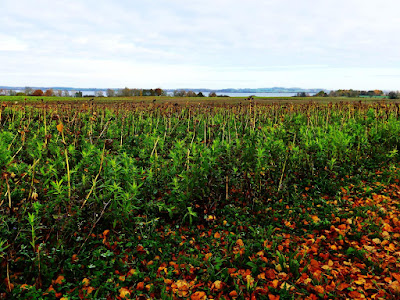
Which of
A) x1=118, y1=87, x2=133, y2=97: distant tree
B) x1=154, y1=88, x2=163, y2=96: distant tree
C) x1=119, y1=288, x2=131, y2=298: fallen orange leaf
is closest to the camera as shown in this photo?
x1=119, y1=288, x2=131, y2=298: fallen orange leaf

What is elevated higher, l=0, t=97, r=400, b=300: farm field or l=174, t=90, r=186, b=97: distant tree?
l=174, t=90, r=186, b=97: distant tree

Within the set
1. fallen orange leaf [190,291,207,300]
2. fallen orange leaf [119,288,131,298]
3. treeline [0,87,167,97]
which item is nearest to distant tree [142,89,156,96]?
treeline [0,87,167,97]

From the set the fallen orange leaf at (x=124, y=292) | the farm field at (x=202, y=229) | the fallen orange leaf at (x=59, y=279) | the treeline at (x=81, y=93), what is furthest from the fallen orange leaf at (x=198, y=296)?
the treeline at (x=81, y=93)

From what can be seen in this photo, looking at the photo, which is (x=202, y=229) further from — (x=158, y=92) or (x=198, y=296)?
(x=158, y=92)

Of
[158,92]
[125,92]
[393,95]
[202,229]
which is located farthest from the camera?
[158,92]

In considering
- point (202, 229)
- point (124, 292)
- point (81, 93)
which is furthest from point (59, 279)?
point (81, 93)

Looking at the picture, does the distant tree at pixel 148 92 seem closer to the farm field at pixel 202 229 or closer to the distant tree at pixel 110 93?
the distant tree at pixel 110 93

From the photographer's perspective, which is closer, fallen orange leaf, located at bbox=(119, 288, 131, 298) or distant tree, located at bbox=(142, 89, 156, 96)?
fallen orange leaf, located at bbox=(119, 288, 131, 298)

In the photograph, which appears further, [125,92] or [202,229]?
[125,92]

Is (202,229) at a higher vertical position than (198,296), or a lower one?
higher

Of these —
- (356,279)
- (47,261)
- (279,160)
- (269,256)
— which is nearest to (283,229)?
(269,256)

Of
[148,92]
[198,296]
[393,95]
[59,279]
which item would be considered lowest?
[198,296]

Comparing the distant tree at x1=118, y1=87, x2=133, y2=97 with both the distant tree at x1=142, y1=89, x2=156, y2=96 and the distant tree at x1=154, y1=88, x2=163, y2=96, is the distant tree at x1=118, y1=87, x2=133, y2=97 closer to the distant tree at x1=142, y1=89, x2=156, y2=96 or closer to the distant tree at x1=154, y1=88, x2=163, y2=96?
the distant tree at x1=142, y1=89, x2=156, y2=96

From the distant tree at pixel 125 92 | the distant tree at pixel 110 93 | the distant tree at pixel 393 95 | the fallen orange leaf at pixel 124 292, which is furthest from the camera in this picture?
the distant tree at pixel 125 92
